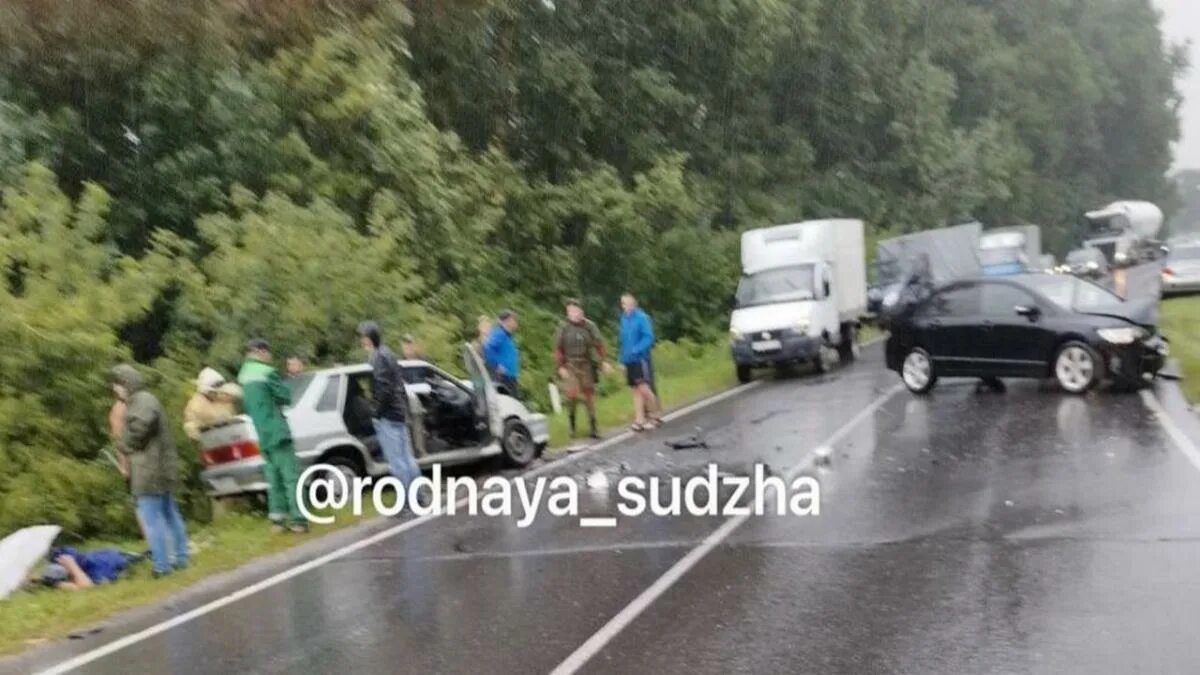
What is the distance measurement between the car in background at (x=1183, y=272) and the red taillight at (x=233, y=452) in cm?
2941

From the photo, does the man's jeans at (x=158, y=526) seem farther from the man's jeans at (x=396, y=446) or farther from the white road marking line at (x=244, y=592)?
the man's jeans at (x=396, y=446)

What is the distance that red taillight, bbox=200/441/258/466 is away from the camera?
45.4 ft

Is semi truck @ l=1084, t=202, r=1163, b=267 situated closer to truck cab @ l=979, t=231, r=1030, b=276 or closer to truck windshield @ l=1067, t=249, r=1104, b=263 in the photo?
truck windshield @ l=1067, t=249, r=1104, b=263

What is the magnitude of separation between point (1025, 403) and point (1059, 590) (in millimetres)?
10425

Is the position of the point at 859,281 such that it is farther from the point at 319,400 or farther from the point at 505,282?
the point at 319,400

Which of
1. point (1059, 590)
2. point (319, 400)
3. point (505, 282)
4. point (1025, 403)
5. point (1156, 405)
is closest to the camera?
point (1059, 590)

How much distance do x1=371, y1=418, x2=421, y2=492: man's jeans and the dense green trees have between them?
8.59ft

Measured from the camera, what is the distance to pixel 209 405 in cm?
1429

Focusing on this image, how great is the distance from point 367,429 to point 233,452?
1511mm

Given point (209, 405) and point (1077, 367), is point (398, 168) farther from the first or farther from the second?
point (1077, 367)

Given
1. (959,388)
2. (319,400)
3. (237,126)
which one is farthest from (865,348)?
(319,400)

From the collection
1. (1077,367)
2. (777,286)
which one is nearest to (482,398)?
(1077,367)

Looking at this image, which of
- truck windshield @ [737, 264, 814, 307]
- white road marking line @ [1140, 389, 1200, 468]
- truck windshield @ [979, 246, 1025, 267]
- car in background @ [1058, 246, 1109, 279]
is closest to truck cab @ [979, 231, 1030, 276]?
truck windshield @ [979, 246, 1025, 267]

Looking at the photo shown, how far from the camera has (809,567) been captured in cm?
985
